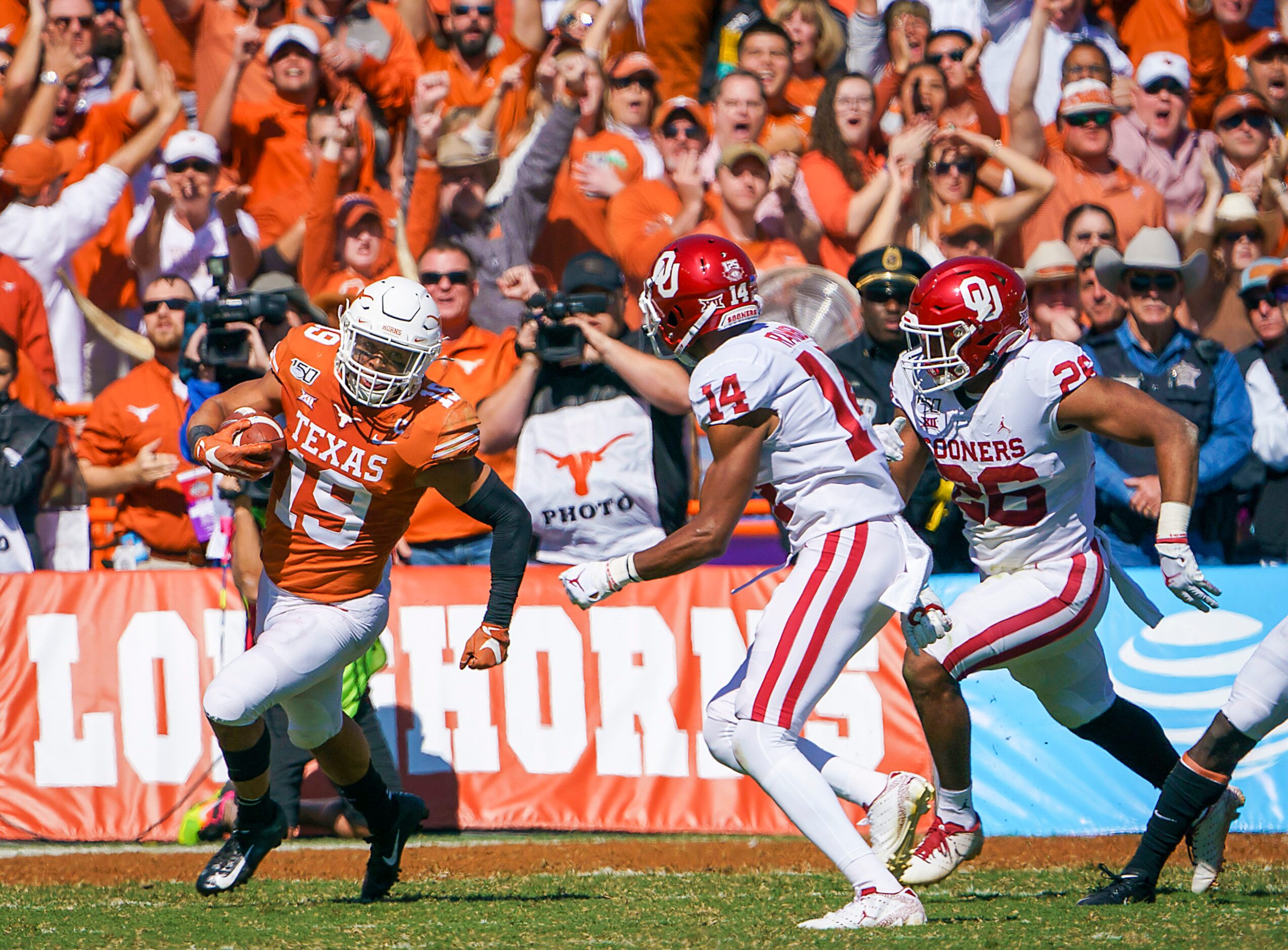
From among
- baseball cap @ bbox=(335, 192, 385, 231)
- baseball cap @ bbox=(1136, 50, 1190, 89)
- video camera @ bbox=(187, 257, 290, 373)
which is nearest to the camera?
video camera @ bbox=(187, 257, 290, 373)

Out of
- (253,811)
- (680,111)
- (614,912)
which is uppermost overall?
(680,111)

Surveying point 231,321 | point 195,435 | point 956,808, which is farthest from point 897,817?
point 231,321

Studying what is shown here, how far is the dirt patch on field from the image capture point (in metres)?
6.56

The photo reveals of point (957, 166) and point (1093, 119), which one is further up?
point (1093, 119)

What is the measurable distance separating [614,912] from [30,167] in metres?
6.57

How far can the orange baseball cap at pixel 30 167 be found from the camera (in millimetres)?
9625

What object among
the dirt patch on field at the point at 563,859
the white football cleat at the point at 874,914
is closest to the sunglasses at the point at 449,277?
the dirt patch on field at the point at 563,859

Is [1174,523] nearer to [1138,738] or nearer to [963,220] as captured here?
[1138,738]

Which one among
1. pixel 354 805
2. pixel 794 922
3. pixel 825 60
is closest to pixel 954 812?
pixel 794 922

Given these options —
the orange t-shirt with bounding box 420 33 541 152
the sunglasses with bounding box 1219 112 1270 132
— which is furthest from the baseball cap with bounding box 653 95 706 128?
the sunglasses with bounding box 1219 112 1270 132

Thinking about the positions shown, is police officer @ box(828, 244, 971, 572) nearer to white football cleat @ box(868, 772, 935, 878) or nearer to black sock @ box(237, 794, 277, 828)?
white football cleat @ box(868, 772, 935, 878)

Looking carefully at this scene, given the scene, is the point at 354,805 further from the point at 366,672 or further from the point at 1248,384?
the point at 1248,384

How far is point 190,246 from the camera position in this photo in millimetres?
9562

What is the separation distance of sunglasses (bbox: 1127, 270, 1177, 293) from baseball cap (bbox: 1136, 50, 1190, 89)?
2.41 meters
